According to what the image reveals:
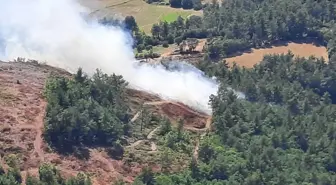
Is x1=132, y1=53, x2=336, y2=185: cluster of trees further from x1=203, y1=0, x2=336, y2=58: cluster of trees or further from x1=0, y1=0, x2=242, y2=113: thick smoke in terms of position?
x1=203, y1=0, x2=336, y2=58: cluster of trees

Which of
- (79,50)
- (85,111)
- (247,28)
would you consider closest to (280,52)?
(247,28)

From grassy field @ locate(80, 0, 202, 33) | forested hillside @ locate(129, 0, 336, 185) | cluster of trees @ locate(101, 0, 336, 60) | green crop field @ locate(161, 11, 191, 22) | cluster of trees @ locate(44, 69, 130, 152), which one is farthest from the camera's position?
green crop field @ locate(161, 11, 191, 22)

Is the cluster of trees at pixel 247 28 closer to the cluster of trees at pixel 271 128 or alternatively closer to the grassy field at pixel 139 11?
the grassy field at pixel 139 11

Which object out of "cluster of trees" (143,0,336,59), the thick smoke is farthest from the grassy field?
the thick smoke

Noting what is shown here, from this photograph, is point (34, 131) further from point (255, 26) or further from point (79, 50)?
point (255, 26)

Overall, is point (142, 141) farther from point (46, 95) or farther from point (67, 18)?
point (67, 18)

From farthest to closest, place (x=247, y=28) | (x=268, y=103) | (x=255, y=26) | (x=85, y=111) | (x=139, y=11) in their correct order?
1. (x=139, y=11)
2. (x=255, y=26)
3. (x=247, y=28)
4. (x=268, y=103)
5. (x=85, y=111)
